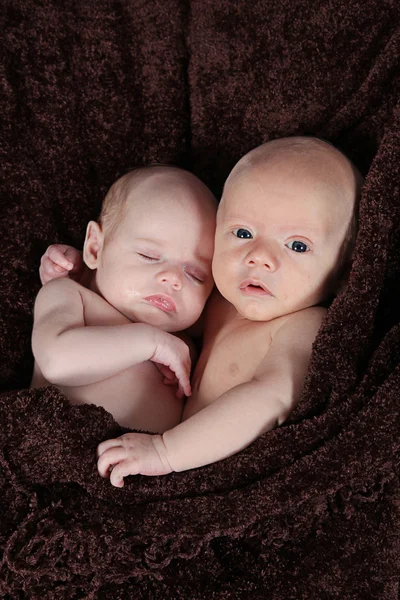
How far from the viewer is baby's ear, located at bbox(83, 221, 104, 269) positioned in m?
1.68

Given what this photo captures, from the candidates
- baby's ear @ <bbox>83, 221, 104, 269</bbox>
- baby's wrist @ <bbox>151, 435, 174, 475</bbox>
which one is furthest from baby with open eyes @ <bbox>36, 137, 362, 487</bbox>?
baby's ear @ <bbox>83, 221, 104, 269</bbox>

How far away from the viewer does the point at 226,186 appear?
161 centimetres

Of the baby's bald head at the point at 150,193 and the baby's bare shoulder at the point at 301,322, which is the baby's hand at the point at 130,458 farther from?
the baby's bald head at the point at 150,193

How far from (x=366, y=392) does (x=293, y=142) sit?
518mm

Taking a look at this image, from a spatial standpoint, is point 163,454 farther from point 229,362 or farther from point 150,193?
point 150,193

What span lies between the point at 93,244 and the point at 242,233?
0.33 metres

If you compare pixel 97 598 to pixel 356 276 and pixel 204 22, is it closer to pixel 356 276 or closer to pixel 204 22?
pixel 356 276

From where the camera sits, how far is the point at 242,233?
1538 mm

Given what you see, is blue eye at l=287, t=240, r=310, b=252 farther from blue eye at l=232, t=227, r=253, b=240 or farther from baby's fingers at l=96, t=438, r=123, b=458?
baby's fingers at l=96, t=438, r=123, b=458

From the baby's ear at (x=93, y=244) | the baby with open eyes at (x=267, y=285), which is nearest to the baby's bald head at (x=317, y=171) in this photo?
the baby with open eyes at (x=267, y=285)

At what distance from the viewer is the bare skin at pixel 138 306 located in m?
1.49

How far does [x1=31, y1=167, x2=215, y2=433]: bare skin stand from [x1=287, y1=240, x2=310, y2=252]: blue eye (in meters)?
0.22

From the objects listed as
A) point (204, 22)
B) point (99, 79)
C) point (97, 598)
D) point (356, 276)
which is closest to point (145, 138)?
point (99, 79)

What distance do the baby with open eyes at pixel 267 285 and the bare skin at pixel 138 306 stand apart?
69mm
